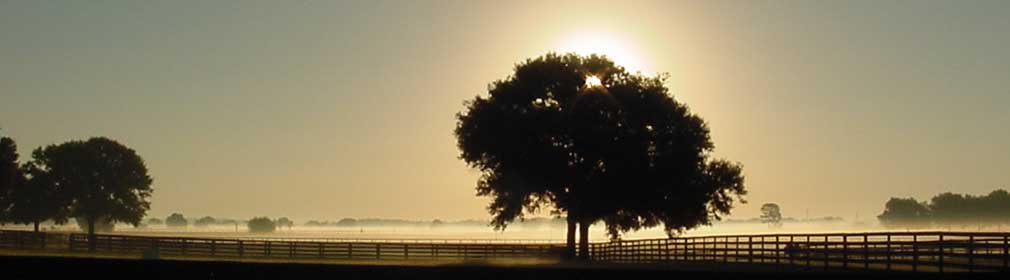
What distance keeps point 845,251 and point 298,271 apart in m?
15.8

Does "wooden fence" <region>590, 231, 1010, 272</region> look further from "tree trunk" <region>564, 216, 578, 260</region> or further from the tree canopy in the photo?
the tree canopy

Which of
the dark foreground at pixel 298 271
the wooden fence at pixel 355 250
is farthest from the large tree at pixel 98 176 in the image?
the dark foreground at pixel 298 271

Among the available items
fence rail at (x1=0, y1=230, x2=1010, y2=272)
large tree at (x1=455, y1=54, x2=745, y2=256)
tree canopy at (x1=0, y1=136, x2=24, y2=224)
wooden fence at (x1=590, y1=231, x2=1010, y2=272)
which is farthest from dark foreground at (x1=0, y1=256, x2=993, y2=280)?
tree canopy at (x1=0, y1=136, x2=24, y2=224)

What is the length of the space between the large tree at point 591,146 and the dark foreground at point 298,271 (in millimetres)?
34586

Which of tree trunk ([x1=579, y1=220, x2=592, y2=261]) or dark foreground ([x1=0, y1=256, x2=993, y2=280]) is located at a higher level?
dark foreground ([x1=0, y1=256, x2=993, y2=280])

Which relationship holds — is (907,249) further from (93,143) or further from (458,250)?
(93,143)

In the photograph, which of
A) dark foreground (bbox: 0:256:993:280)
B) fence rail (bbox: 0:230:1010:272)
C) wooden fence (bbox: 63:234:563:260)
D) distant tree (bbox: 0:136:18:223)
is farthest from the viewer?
distant tree (bbox: 0:136:18:223)

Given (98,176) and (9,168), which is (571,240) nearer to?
(9,168)

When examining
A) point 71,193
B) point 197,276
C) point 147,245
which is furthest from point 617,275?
point 71,193

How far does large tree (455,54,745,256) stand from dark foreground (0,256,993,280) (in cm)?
3459

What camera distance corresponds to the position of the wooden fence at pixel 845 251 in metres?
27.3

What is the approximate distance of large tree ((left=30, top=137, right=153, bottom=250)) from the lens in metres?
99.5

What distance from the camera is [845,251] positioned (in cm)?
3130

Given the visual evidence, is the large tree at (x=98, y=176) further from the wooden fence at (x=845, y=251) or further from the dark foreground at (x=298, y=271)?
the dark foreground at (x=298, y=271)
